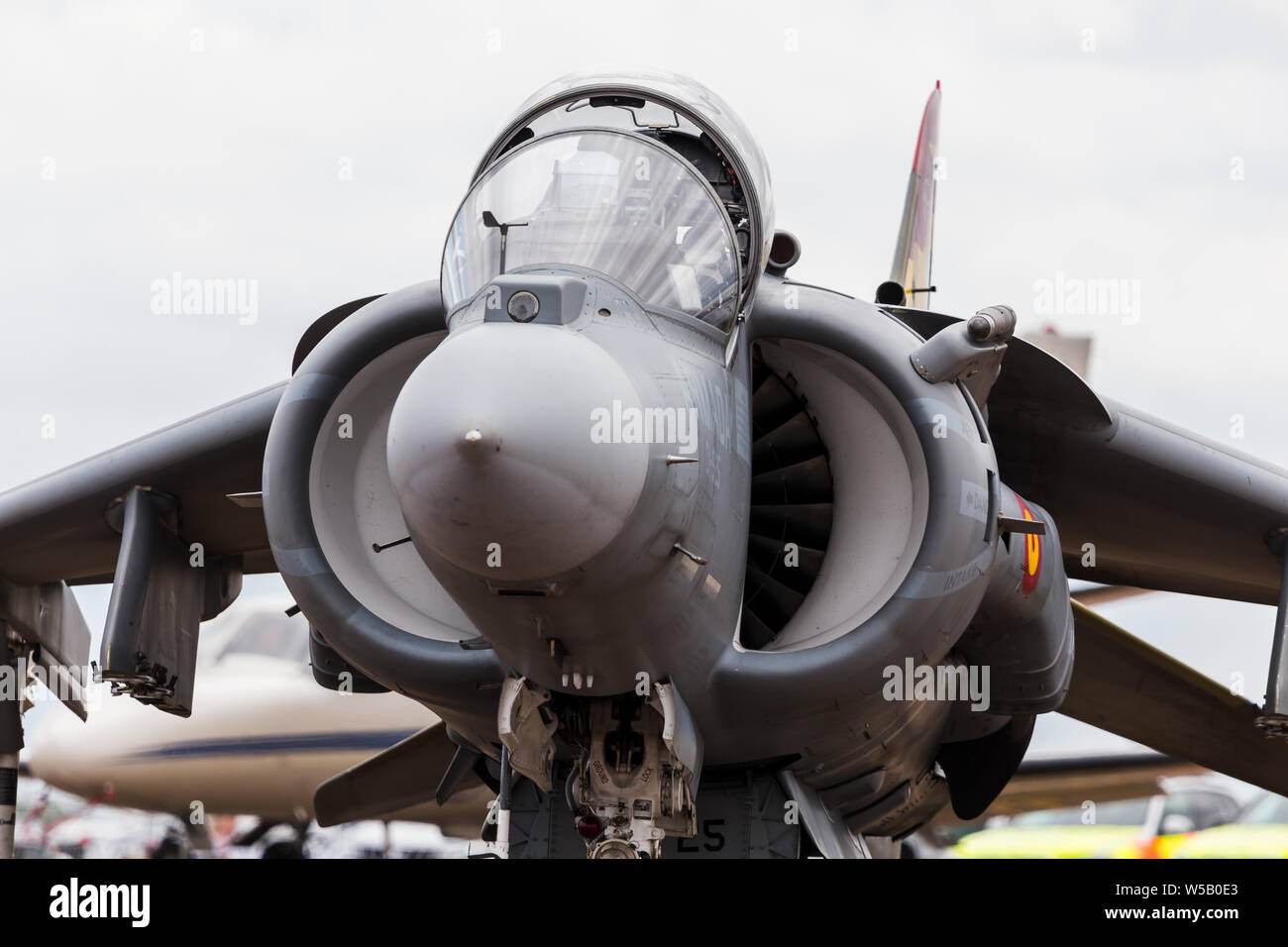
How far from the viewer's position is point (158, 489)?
6.86 meters

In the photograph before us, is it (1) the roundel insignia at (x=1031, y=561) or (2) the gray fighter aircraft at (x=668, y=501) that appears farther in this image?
(1) the roundel insignia at (x=1031, y=561)

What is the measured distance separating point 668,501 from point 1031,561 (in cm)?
192

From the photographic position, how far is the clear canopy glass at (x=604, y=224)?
4.65 metres

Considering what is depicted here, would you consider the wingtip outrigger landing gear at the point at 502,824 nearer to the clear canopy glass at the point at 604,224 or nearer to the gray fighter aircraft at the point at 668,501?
the gray fighter aircraft at the point at 668,501

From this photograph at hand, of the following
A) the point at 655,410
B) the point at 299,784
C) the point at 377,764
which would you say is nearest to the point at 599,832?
the point at 655,410

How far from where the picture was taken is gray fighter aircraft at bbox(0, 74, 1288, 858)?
12.8 feet

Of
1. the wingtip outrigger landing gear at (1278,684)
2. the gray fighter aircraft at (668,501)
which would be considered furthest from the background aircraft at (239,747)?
the wingtip outrigger landing gear at (1278,684)

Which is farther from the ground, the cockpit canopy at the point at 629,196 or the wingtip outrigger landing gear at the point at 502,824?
the cockpit canopy at the point at 629,196

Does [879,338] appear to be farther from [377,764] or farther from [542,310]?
[377,764]

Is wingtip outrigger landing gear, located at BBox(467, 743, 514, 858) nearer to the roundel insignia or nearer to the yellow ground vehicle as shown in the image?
the roundel insignia

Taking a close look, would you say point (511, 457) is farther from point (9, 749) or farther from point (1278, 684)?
point (9, 749)

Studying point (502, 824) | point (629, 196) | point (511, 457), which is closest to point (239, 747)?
point (502, 824)

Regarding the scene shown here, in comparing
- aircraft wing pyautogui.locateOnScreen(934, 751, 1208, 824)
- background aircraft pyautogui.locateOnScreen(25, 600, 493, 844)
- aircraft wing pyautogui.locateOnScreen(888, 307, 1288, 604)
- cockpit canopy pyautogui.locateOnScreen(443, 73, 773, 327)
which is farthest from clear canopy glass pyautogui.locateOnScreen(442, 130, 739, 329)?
aircraft wing pyautogui.locateOnScreen(934, 751, 1208, 824)
